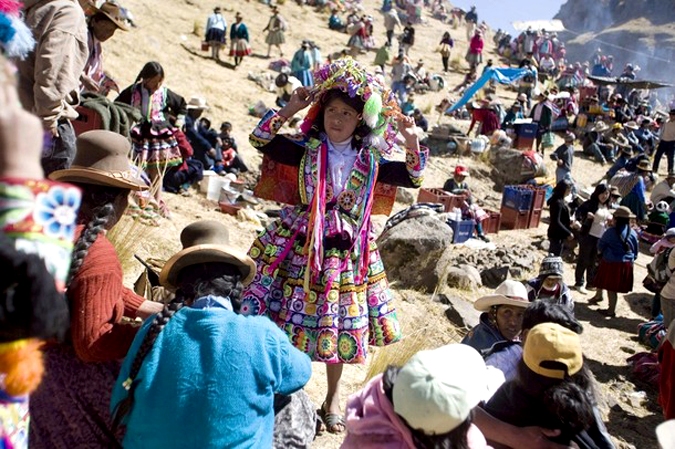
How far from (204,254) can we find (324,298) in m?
1.20

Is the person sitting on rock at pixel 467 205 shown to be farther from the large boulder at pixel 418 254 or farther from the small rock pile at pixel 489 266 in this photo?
the large boulder at pixel 418 254

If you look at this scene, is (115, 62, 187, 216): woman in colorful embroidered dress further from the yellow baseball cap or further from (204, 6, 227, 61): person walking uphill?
(204, 6, 227, 61): person walking uphill

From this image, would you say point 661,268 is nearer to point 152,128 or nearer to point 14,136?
point 152,128

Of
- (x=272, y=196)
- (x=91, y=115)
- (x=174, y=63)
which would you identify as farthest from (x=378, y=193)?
(x=174, y=63)

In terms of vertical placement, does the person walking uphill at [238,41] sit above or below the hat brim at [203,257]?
above

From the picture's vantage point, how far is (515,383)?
2.65 m

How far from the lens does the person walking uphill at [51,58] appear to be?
392cm

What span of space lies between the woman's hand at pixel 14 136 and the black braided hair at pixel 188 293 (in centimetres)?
106

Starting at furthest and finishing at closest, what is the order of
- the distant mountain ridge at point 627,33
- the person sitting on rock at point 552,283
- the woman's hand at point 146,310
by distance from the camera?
the distant mountain ridge at point 627,33 → the person sitting on rock at point 552,283 → the woman's hand at point 146,310

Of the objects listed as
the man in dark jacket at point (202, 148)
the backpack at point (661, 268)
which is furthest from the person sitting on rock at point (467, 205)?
the backpack at point (661, 268)

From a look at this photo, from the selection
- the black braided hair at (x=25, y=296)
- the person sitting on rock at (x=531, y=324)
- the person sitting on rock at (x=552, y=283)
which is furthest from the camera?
the person sitting on rock at (x=552, y=283)

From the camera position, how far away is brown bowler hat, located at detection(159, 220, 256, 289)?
2.70m

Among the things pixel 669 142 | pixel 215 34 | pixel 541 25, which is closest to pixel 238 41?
pixel 215 34

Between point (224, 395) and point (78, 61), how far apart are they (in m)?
2.61
